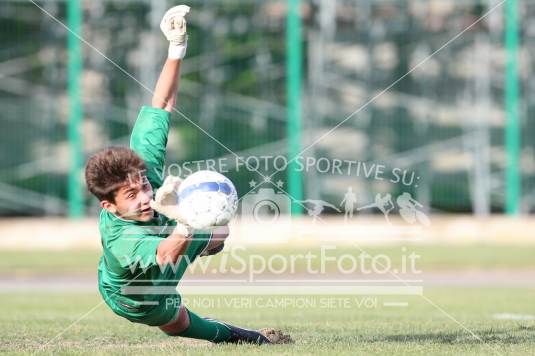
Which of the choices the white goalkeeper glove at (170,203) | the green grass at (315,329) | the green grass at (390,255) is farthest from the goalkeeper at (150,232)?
the green grass at (390,255)

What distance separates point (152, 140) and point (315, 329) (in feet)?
8.33

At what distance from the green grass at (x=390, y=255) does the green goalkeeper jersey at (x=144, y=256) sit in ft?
37.5

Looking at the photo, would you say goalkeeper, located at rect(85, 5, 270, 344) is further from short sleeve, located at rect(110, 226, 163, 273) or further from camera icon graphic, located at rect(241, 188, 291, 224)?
camera icon graphic, located at rect(241, 188, 291, 224)

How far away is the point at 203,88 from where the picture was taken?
2470cm

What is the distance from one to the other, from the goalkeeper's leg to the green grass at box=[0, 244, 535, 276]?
36.8 ft

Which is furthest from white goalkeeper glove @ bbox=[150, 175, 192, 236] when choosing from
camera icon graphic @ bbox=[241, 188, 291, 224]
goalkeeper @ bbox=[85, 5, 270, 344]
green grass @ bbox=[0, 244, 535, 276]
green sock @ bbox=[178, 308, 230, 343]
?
camera icon graphic @ bbox=[241, 188, 291, 224]

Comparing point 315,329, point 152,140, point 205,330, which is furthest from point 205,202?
point 315,329

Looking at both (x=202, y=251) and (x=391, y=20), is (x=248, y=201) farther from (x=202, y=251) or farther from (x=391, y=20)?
(x=202, y=251)

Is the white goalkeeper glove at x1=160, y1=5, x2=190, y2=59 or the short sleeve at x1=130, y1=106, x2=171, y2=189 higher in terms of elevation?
the white goalkeeper glove at x1=160, y1=5, x2=190, y2=59

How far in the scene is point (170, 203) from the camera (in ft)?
22.2

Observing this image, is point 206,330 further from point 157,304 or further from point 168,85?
point 168,85

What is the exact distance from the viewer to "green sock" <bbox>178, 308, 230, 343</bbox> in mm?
7855

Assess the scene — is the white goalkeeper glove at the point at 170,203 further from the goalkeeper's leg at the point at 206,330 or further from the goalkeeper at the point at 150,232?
the goalkeeper's leg at the point at 206,330

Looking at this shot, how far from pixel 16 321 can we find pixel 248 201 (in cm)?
1283
